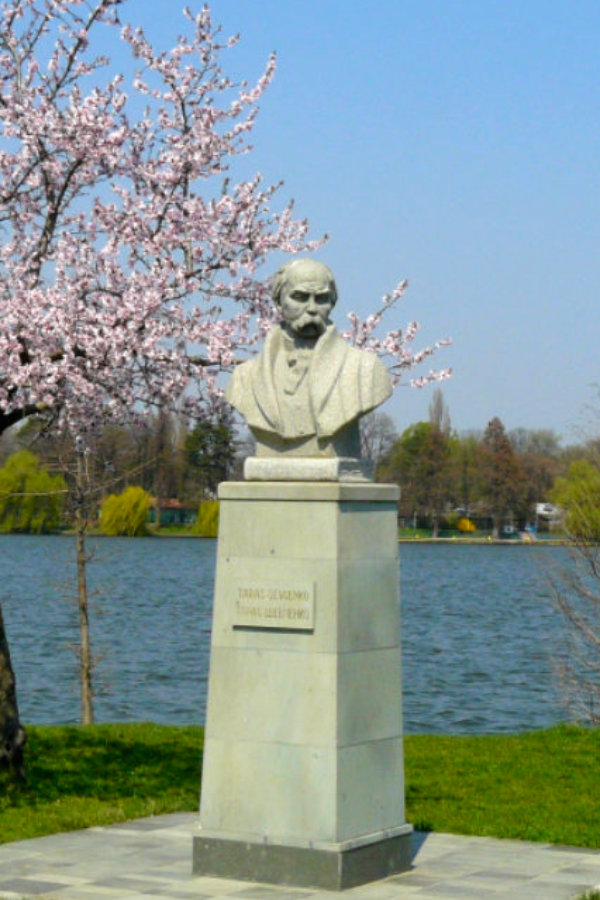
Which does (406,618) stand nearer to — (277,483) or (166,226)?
(166,226)

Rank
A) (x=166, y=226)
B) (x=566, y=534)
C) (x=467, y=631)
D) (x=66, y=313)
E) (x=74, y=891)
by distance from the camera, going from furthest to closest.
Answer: (x=467, y=631), (x=566, y=534), (x=166, y=226), (x=66, y=313), (x=74, y=891)

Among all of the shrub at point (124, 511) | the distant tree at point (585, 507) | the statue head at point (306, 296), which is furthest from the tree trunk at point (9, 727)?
the shrub at point (124, 511)

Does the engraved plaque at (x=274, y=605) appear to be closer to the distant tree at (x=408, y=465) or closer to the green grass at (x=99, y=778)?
the green grass at (x=99, y=778)

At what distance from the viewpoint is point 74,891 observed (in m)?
10.0

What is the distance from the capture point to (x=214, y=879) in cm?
1047

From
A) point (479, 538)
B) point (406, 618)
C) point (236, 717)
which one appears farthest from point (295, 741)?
point (479, 538)

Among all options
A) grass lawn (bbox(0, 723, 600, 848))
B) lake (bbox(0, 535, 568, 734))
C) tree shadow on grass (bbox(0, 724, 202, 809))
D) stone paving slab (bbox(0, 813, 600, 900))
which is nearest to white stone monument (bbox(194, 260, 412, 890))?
stone paving slab (bbox(0, 813, 600, 900))

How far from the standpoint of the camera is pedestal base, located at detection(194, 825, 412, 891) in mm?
10141

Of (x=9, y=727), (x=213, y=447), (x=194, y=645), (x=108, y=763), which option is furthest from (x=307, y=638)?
(x=194, y=645)

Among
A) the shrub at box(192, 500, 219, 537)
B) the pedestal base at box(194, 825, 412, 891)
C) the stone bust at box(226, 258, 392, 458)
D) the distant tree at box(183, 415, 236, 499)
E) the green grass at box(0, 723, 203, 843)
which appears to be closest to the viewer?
the pedestal base at box(194, 825, 412, 891)

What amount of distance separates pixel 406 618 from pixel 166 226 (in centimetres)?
3357

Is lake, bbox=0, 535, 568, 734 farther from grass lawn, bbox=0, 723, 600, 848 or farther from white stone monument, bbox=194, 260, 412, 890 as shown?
white stone monument, bbox=194, 260, 412, 890

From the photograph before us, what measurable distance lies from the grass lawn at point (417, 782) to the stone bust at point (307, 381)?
11.3ft

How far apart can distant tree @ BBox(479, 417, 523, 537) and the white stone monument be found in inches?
3810
